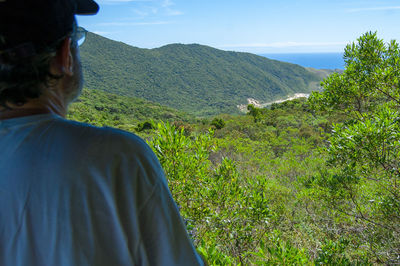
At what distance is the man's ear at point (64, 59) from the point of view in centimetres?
55

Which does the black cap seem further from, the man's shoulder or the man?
the man's shoulder

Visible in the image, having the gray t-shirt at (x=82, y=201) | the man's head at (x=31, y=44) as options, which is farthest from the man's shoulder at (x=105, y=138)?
the man's head at (x=31, y=44)

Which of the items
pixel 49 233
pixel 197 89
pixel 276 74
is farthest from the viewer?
pixel 276 74

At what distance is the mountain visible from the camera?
257ft

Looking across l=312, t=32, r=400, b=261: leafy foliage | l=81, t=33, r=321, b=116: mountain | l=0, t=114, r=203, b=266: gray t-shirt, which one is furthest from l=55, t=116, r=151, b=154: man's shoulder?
l=81, t=33, r=321, b=116: mountain

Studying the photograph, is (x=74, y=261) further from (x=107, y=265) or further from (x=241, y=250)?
(x=241, y=250)

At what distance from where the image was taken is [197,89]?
8850 centimetres

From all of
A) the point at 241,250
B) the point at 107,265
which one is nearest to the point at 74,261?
the point at 107,265

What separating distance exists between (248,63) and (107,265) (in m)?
111

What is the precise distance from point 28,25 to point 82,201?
33 centimetres

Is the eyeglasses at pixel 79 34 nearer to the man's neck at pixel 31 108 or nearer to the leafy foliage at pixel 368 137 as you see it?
the man's neck at pixel 31 108

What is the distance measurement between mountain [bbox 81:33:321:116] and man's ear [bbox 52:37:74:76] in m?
70.1

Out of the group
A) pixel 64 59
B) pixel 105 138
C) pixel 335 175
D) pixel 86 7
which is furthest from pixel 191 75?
pixel 105 138

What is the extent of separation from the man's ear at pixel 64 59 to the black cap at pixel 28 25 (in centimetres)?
3
